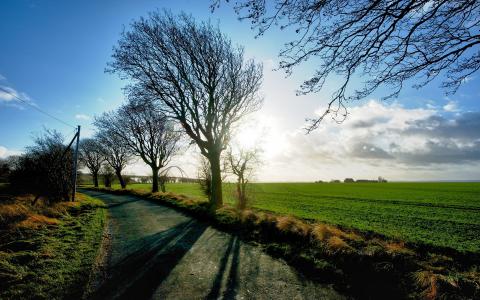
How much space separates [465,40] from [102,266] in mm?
9757

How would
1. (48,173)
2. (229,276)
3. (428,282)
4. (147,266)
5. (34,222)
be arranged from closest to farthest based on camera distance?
1. (428,282)
2. (229,276)
3. (147,266)
4. (34,222)
5. (48,173)

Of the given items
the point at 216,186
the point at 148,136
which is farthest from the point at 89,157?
the point at 216,186

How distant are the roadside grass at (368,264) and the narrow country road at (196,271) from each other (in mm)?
618

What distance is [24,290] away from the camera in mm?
5426

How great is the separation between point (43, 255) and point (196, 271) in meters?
4.40

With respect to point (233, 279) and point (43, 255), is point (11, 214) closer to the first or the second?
point (43, 255)

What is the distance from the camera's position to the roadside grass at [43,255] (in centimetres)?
558

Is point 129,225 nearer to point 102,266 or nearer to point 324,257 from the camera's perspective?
point 102,266

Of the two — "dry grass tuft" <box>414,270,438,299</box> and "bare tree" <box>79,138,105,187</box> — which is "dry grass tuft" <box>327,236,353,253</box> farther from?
"bare tree" <box>79,138,105,187</box>

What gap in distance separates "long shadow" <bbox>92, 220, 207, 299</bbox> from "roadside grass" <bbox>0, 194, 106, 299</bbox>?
0.66 meters

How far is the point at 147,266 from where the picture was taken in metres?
7.24

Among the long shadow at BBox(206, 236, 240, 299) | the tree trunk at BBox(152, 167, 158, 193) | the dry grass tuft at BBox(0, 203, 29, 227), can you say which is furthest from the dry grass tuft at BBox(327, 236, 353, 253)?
the tree trunk at BBox(152, 167, 158, 193)

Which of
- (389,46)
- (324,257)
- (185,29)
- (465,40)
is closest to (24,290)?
(324,257)

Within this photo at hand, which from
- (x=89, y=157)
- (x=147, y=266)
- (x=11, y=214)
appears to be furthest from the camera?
(x=89, y=157)
